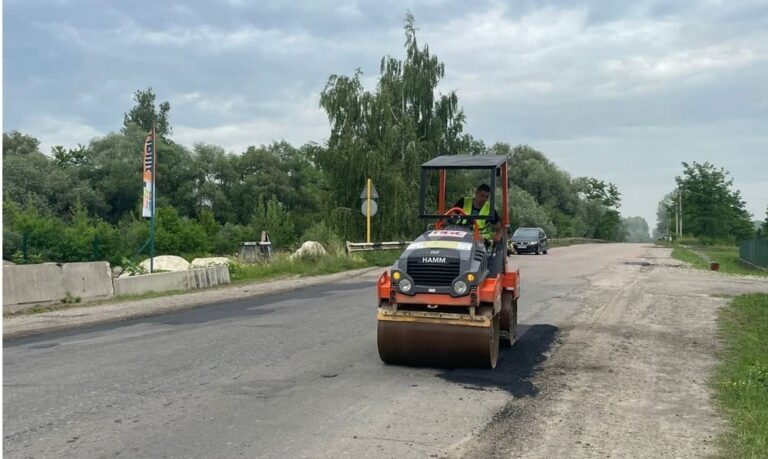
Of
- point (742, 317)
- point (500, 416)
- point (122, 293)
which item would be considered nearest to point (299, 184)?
point (122, 293)

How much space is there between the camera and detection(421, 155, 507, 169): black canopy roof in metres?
8.45

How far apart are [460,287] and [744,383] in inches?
124

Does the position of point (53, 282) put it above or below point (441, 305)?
below

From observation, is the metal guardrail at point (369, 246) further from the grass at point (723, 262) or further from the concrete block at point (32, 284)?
the concrete block at point (32, 284)

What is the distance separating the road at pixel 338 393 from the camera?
5.12 meters

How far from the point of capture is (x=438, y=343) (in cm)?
745

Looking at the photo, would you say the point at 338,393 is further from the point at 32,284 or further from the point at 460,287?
the point at 32,284

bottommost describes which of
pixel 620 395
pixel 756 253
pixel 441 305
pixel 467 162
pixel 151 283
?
pixel 620 395

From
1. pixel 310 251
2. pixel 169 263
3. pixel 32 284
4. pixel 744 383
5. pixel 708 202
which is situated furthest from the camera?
pixel 708 202

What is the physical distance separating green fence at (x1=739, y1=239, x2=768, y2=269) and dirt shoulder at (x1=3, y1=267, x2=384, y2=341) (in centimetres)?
2334

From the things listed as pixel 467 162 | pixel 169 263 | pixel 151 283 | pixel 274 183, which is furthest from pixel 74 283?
pixel 274 183

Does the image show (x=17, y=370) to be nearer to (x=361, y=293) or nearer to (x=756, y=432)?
(x=756, y=432)

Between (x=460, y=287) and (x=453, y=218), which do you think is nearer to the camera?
(x=460, y=287)

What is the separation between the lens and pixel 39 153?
2319 inches
